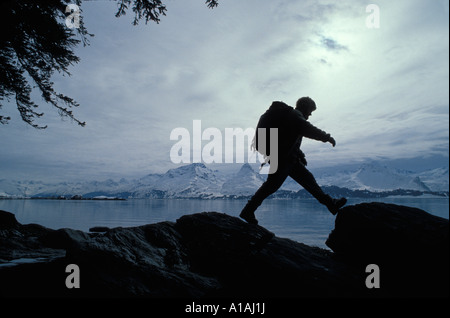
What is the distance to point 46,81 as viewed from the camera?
8.86 meters

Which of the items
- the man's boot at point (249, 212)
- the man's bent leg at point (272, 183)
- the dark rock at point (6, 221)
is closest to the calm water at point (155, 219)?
the man's boot at point (249, 212)

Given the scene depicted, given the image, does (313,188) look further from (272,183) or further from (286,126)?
(286,126)

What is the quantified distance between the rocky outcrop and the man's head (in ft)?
7.36

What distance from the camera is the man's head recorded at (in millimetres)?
5500

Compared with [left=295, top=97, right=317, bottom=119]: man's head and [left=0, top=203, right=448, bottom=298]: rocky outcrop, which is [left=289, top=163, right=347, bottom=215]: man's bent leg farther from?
[left=295, top=97, right=317, bottom=119]: man's head

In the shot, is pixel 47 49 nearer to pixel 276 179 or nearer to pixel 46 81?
pixel 46 81

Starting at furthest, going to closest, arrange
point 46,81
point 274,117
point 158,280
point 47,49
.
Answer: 1. point 46,81
2. point 47,49
3. point 274,117
4. point 158,280

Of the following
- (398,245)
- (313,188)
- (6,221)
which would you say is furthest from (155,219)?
(398,245)

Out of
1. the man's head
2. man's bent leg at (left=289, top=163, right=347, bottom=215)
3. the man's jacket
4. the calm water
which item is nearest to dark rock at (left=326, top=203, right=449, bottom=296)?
man's bent leg at (left=289, top=163, right=347, bottom=215)

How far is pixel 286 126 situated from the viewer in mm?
5082

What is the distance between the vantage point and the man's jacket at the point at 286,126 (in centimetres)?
497
